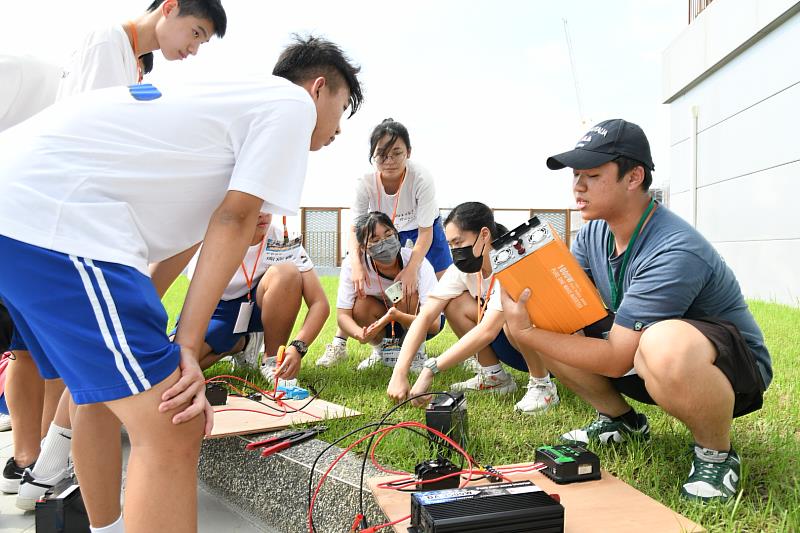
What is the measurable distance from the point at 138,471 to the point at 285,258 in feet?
8.63

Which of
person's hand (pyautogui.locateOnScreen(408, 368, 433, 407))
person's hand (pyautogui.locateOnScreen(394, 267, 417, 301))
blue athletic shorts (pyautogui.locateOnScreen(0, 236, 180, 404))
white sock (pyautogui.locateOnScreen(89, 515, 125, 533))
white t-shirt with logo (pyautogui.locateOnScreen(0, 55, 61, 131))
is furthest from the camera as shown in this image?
person's hand (pyautogui.locateOnScreen(394, 267, 417, 301))

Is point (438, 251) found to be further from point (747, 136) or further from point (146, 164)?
point (747, 136)

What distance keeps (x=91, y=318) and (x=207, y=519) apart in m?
1.29

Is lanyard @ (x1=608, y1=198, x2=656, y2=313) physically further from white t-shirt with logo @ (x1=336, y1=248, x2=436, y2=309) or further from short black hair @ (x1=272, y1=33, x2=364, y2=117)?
white t-shirt with logo @ (x1=336, y1=248, x2=436, y2=309)

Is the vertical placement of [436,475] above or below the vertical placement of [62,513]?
above

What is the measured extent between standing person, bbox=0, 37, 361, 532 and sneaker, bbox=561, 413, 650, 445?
4.88 ft

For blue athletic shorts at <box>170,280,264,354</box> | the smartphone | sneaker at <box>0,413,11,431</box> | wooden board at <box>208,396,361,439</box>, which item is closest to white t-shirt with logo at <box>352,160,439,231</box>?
the smartphone

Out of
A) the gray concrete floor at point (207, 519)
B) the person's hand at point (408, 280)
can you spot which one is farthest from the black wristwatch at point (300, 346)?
the gray concrete floor at point (207, 519)

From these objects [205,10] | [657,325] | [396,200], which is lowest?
[657,325]

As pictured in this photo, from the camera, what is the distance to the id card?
349 centimetres

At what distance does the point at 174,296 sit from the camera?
32.8 ft

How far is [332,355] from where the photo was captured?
409 centimetres

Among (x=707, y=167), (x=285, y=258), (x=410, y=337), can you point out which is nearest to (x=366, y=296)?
(x=285, y=258)

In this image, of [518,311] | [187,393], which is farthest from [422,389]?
[187,393]
